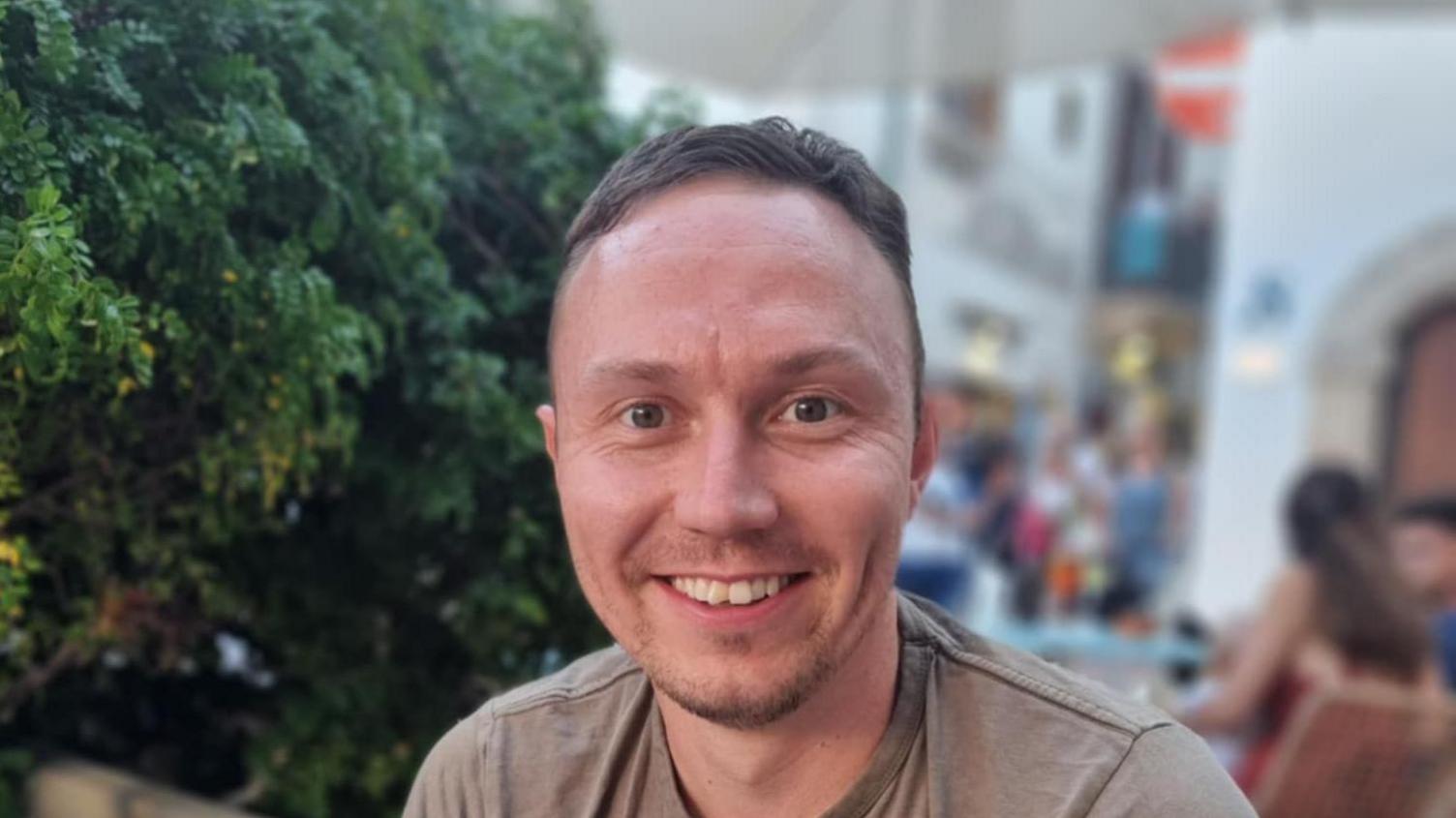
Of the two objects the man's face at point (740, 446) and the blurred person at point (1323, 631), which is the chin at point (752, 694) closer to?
the man's face at point (740, 446)

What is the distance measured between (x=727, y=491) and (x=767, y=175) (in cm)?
31

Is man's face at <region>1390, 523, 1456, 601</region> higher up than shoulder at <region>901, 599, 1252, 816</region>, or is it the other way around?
shoulder at <region>901, 599, 1252, 816</region>

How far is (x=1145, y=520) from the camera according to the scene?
9.94 m

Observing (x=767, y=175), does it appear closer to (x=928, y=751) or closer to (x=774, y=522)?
(x=774, y=522)

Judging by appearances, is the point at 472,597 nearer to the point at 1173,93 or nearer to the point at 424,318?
the point at 424,318

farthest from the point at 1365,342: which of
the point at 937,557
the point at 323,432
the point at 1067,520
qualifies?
the point at 323,432

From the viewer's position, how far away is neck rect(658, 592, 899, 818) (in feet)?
4.38

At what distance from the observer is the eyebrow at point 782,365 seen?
1262 millimetres

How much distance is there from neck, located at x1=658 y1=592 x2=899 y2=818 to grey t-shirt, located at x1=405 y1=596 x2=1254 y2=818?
0.10ft

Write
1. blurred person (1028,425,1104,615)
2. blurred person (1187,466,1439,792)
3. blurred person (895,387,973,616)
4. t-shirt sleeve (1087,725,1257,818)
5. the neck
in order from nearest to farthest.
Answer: t-shirt sleeve (1087,725,1257,818) → the neck → blurred person (1187,466,1439,792) → blurred person (895,387,973,616) → blurred person (1028,425,1104,615)

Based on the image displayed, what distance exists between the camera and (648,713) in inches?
57.4

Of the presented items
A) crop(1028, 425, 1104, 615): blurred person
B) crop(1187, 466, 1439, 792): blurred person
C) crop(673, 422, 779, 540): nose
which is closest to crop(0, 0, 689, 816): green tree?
crop(673, 422, 779, 540): nose

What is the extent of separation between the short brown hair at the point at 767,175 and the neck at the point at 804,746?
27 cm

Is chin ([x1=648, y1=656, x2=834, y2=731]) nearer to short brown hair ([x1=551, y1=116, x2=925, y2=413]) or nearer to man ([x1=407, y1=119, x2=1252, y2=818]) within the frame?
man ([x1=407, y1=119, x2=1252, y2=818])
